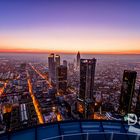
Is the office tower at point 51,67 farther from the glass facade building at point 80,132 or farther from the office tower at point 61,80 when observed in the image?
the glass facade building at point 80,132

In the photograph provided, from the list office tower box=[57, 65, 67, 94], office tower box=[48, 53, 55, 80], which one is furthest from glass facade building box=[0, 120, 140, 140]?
office tower box=[48, 53, 55, 80]

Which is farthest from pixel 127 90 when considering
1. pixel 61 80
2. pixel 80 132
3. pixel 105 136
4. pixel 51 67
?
pixel 51 67

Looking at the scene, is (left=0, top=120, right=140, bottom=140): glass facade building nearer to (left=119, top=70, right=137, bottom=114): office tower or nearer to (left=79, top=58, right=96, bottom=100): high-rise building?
(left=119, top=70, right=137, bottom=114): office tower

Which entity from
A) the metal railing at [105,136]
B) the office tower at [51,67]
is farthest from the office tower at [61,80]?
the metal railing at [105,136]

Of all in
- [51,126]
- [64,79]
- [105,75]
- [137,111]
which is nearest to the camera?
[51,126]

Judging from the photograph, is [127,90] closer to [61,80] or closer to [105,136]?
[61,80]

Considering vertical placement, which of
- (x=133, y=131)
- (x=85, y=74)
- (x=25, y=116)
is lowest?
(x=25, y=116)

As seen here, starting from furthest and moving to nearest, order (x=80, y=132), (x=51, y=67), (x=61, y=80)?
(x=51, y=67) → (x=61, y=80) → (x=80, y=132)

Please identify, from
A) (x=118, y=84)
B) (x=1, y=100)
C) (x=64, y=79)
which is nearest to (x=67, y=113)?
(x=1, y=100)

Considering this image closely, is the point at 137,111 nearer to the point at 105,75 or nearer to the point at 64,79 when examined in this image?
the point at 64,79
